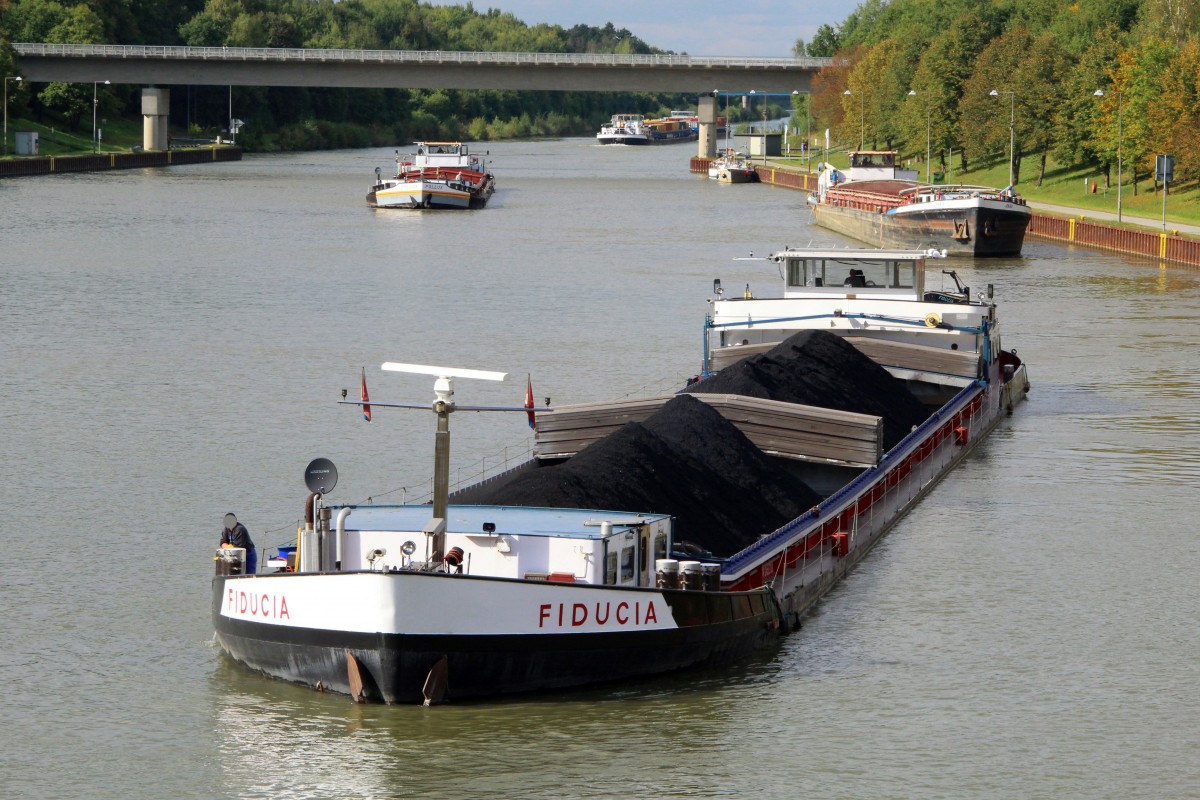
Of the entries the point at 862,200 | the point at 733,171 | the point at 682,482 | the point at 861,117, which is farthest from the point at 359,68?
the point at 682,482

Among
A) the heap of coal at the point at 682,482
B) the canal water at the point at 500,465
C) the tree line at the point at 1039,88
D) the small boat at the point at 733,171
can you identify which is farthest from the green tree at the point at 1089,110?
the heap of coal at the point at 682,482

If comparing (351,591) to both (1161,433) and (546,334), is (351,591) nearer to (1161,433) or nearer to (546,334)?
(1161,433)

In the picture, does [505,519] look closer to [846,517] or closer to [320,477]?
[320,477]

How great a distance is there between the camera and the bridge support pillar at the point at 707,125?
5935 inches

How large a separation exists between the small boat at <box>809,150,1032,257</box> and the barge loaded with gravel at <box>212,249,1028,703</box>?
42893 millimetres

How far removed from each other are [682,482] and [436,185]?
7929 centimetres

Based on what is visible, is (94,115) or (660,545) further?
(94,115)

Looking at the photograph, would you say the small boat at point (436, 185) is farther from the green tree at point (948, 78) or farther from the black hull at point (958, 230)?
the green tree at point (948, 78)

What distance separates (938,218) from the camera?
245 feet

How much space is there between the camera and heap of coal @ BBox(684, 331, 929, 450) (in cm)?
2852

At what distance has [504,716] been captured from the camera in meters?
18.0

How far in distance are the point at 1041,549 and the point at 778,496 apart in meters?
4.75

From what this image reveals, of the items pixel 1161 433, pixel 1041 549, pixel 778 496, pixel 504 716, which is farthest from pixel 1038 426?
pixel 504 716

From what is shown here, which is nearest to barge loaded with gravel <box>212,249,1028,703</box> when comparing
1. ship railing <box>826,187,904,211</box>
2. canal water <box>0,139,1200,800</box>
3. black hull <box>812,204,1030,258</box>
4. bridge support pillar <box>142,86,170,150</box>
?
canal water <box>0,139,1200,800</box>
